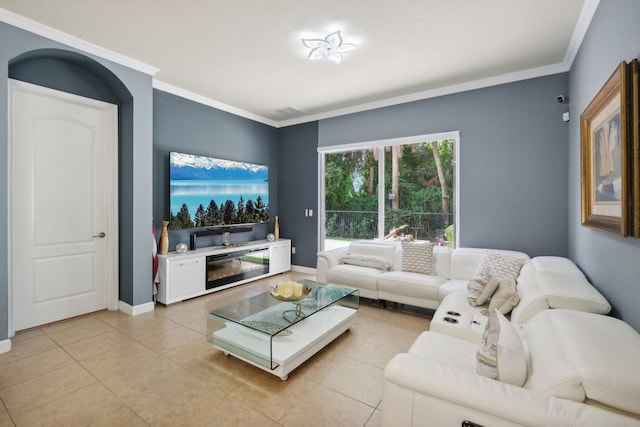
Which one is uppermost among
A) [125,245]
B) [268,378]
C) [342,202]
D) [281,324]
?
[342,202]

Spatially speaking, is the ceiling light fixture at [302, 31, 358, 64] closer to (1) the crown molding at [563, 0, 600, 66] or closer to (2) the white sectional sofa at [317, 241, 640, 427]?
(1) the crown molding at [563, 0, 600, 66]

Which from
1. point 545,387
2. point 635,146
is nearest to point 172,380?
point 545,387

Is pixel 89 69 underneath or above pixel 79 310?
above

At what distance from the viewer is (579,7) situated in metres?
2.36

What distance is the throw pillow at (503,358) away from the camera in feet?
4.16

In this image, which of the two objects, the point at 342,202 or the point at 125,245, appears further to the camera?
the point at 342,202

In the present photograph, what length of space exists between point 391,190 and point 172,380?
143 inches

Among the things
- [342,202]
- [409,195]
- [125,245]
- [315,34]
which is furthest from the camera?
[342,202]

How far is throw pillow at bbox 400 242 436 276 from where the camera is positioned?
12.1 feet

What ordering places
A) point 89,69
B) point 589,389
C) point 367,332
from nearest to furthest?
point 589,389
point 367,332
point 89,69

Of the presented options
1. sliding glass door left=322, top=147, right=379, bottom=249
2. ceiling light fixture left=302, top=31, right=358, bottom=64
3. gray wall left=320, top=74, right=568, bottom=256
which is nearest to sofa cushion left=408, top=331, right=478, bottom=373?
gray wall left=320, top=74, right=568, bottom=256

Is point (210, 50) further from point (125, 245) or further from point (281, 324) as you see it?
point (281, 324)

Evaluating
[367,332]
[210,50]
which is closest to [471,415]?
[367,332]

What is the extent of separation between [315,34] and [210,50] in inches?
44.3
